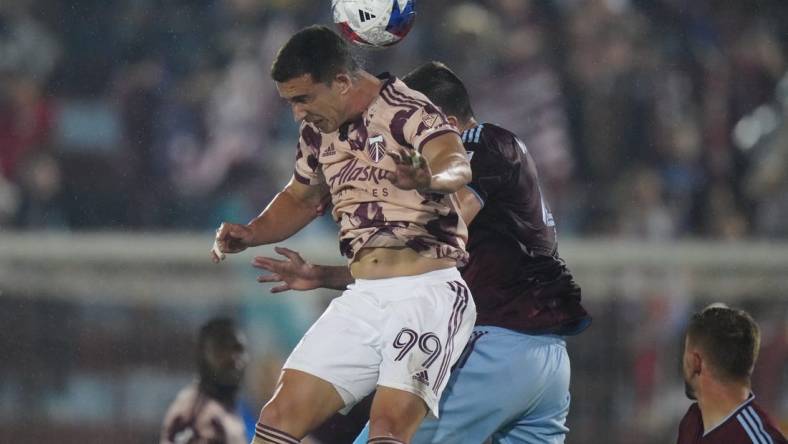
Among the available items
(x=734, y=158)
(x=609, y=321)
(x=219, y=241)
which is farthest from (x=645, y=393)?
(x=219, y=241)

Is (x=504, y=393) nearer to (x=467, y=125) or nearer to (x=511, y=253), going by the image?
(x=511, y=253)

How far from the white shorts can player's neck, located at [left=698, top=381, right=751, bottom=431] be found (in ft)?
3.07

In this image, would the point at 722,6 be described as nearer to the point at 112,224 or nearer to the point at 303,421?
the point at 112,224

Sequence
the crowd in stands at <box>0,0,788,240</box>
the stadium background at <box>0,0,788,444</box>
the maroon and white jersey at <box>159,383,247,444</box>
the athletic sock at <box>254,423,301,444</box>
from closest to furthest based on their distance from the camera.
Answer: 1. the athletic sock at <box>254,423,301,444</box>
2. the maroon and white jersey at <box>159,383,247,444</box>
3. the stadium background at <box>0,0,788,444</box>
4. the crowd in stands at <box>0,0,788,240</box>

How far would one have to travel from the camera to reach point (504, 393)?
4.59 metres

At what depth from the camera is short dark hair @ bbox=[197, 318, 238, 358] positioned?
6570 millimetres

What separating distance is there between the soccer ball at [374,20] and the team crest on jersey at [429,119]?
0.53 m

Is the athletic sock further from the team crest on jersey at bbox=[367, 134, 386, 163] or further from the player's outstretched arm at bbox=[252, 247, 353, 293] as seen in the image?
the team crest on jersey at bbox=[367, 134, 386, 163]

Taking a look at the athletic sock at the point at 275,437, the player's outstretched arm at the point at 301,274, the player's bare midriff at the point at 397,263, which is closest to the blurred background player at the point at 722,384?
the player's bare midriff at the point at 397,263

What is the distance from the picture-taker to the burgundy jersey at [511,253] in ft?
15.5

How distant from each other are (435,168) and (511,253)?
78 cm

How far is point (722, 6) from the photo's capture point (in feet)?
36.6

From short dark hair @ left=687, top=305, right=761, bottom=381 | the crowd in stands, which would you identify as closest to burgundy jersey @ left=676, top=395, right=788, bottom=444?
short dark hair @ left=687, top=305, right=761, bottom=381

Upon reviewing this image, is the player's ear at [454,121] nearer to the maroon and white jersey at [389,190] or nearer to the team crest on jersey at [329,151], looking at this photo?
the maroon and white jersey at [389,190]
